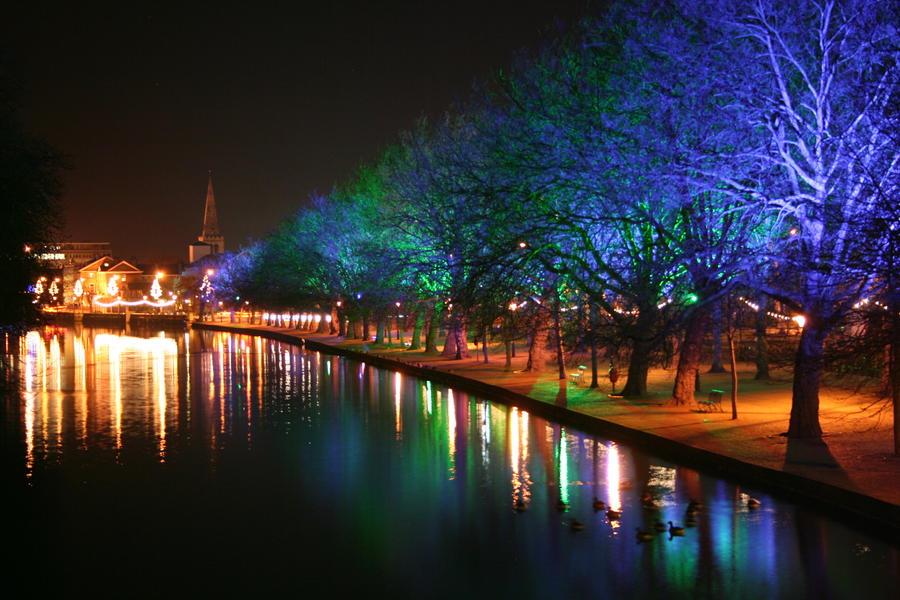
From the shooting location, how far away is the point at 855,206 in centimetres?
1480

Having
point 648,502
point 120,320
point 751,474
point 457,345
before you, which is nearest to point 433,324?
point 457,345

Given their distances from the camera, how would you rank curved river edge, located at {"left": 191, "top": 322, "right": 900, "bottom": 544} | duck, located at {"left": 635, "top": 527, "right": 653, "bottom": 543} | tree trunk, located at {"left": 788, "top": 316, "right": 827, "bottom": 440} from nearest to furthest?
duck, located at {"left": 635, "top": 527, "right": 653, "bottom": 543}
curved river edge, located at {"left": 191, "top": 322, "right": 900, "bottom": 544}
tree trunk, located at {"left": 788, "top": 316, "right": 827, "bottom": 440}

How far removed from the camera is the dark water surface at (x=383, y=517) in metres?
10.5

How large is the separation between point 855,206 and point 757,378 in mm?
17543

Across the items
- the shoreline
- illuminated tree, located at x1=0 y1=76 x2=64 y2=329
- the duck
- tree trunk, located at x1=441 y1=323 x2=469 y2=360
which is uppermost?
illuminated tree, located at x1=0 y1=76 x2=64 y2=329

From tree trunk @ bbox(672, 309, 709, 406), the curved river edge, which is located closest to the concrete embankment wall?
the curved river edge

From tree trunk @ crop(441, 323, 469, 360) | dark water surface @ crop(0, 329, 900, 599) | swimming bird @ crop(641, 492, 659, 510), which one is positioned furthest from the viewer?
tree trunk @ crop(441, 323, 469, 360)

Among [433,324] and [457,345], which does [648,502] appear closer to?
[457,345]

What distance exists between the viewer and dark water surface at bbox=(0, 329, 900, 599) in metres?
10.5

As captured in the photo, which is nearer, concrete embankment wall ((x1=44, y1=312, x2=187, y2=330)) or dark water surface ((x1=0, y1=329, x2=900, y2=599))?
dark water surface ((x1=0, y1=329, x2=900, y2=599))

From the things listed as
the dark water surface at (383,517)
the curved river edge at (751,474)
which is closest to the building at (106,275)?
the dark water surface at (383,517)

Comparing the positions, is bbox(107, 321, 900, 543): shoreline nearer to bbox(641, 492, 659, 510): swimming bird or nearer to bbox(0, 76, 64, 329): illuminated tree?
bbox(641, 492, 659, 510): swimming bird

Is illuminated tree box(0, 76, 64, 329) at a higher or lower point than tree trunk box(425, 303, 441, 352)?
higher

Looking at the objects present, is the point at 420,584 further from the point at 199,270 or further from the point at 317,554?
the point at 199,270
